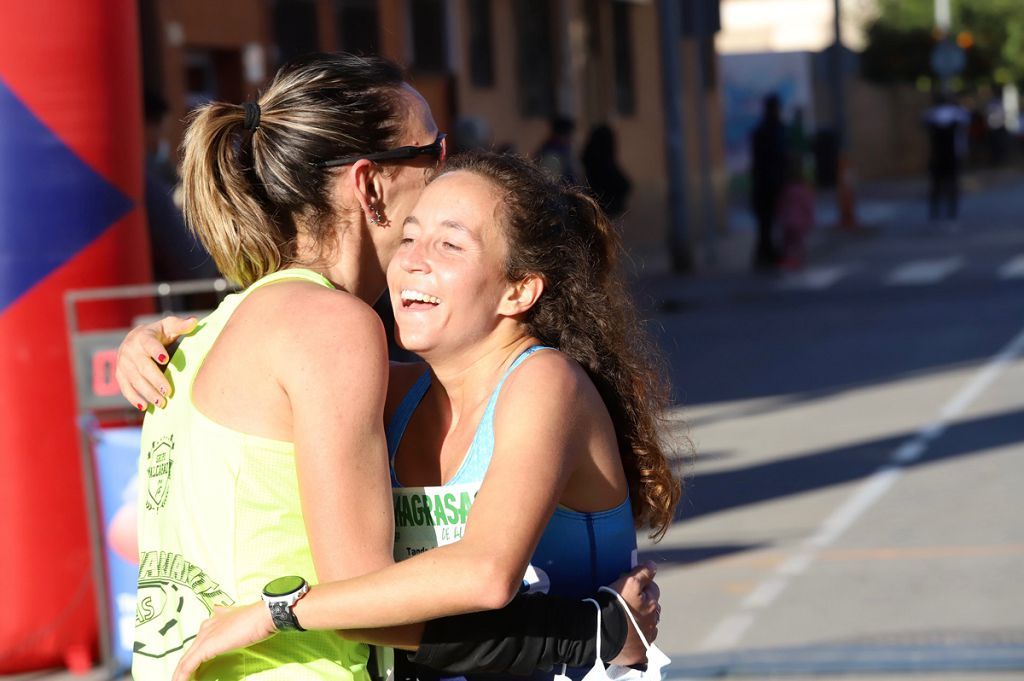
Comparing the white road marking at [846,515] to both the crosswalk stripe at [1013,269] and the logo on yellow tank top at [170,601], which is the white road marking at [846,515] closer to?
the logo on yellow tank top at [170,601]

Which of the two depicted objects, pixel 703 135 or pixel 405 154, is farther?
pixel 703 135

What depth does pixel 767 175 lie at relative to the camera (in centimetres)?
2097

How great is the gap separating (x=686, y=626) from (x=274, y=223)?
4160 millimetres

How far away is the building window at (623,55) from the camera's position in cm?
2678

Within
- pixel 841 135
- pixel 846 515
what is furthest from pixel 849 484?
pixel 841 135

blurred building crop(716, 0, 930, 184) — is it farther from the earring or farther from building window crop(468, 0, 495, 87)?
the earring

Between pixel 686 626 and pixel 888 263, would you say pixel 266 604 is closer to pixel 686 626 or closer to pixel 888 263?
pixel 686 626

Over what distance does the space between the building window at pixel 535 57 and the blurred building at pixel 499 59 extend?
2 centimetres

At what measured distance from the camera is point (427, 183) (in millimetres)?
2570

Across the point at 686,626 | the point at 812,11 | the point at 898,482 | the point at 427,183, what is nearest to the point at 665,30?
the point at 898,482

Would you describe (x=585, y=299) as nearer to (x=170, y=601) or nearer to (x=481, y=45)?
(x=170, y=601)

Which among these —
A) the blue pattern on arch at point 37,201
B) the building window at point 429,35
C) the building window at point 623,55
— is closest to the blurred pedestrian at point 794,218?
the building window at point 429,35

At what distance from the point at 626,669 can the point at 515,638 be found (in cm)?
23

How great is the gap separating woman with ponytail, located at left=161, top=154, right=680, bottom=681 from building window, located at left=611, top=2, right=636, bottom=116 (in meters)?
24.5
